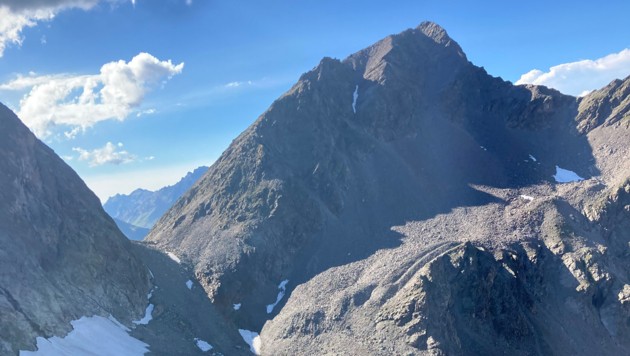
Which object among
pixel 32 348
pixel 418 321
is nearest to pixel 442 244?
pixel 418 321

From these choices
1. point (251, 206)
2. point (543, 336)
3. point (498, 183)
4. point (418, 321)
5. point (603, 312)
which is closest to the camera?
point (418, 321)

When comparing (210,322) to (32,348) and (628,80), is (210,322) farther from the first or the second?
(628,80)

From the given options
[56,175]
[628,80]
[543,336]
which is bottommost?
[543,336]

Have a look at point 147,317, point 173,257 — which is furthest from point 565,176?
point 147,317

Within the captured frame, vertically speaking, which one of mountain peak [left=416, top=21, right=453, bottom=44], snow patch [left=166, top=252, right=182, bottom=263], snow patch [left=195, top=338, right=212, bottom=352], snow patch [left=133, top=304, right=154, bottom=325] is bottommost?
snow patch [left=195, top=338, right=212, bottom=352]

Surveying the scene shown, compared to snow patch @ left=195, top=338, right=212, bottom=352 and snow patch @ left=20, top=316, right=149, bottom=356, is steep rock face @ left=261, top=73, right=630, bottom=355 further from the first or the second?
snow patch @ left=20, top=316, right=149, bottom=356

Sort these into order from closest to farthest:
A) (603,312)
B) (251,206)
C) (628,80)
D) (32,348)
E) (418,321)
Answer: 1. (32,348)
2. (418,321)
3. (603,312)
4. (251,206)
5. (628,80)

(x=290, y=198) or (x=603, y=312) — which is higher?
(x=290, y=198)

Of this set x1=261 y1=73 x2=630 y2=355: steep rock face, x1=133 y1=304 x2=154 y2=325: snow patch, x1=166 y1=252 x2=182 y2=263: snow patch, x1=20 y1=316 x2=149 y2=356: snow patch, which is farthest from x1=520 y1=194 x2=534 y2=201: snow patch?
x1=20 y1=316 x2=149 y2=356: snow patch
